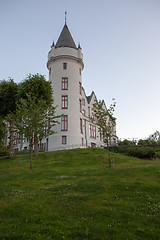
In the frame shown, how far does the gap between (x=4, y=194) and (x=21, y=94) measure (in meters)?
26.8

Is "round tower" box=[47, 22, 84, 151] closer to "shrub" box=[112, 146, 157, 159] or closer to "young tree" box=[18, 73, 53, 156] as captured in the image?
"young tree" box=[18, 73, 53, 156]

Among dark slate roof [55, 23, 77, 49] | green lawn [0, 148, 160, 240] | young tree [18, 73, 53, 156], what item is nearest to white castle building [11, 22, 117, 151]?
dark slate roof [55, 23, 77, 49]

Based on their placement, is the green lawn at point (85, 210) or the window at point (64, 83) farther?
the window at point (64, 83)

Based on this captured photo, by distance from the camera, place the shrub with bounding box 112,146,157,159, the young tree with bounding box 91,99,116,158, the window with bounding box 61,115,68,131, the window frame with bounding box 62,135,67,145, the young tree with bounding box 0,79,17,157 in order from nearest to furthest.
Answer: the young tree with bounding box 91,99,116,158 → the shrub with bounding box 112,146,157,159 → the young tree with bounding box 0,79,17,157 → the window frame with bounding box 62,135,67,145 → the window with bounding box 61,115,68,131

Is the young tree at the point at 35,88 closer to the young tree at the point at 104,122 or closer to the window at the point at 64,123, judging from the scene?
the window at the point at 64,123

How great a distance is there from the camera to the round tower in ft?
148

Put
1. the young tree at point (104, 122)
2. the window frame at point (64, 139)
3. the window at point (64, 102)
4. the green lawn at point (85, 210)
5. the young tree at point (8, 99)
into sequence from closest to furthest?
the green lawn at point (85, 210) < the young tree at point (104, 122) < the young tree at point (8, 99) < the window frame at point (64, 139) < the window at point (64, 102)

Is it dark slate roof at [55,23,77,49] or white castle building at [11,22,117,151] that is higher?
dark slate roof at [55,23,77,49]

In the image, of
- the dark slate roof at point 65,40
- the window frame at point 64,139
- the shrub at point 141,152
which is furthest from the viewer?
the dark slate roof at point 65,40

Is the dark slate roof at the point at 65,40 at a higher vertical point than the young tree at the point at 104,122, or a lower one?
higher

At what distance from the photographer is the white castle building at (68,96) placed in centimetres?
4503

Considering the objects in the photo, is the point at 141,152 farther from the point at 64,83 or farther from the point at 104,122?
the point at 64,83

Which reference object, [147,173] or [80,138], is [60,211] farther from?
[80,138]

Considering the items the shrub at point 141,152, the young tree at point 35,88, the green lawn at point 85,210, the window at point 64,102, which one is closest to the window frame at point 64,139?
the window at point 64,102
